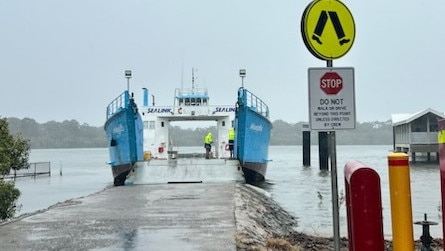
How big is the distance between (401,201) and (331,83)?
4.00 feet

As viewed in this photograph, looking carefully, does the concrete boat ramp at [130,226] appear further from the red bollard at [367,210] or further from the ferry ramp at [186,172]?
the ferry ramp at [186,172]

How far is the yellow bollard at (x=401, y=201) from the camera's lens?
4668 millimetres

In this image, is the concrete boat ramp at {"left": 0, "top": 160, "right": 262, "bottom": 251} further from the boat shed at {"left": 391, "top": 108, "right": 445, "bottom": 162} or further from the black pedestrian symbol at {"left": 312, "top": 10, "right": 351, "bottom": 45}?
the boat shed at {"left": 391, "top": 108, "right": 445, "bottom": 162}

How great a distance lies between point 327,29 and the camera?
508 cm

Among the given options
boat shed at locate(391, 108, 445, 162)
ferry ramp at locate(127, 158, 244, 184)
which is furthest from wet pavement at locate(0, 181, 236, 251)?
boat shed at locate(391, 108, 445, 162)

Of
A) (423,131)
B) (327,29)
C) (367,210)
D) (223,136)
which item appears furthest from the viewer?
(423,131)

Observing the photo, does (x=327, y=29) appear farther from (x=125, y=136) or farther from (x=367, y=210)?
(x=125, y=136)

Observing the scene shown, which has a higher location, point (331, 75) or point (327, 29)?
point (327, 29)

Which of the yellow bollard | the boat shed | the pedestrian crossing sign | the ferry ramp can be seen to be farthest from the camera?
the boat shed

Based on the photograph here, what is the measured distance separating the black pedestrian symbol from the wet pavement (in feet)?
9.45

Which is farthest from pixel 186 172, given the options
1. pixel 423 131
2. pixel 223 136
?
pixel 423 131

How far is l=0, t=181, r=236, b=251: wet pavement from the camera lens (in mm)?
6930

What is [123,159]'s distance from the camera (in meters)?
21.1

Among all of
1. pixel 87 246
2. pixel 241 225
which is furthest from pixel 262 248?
pixel 87 246
